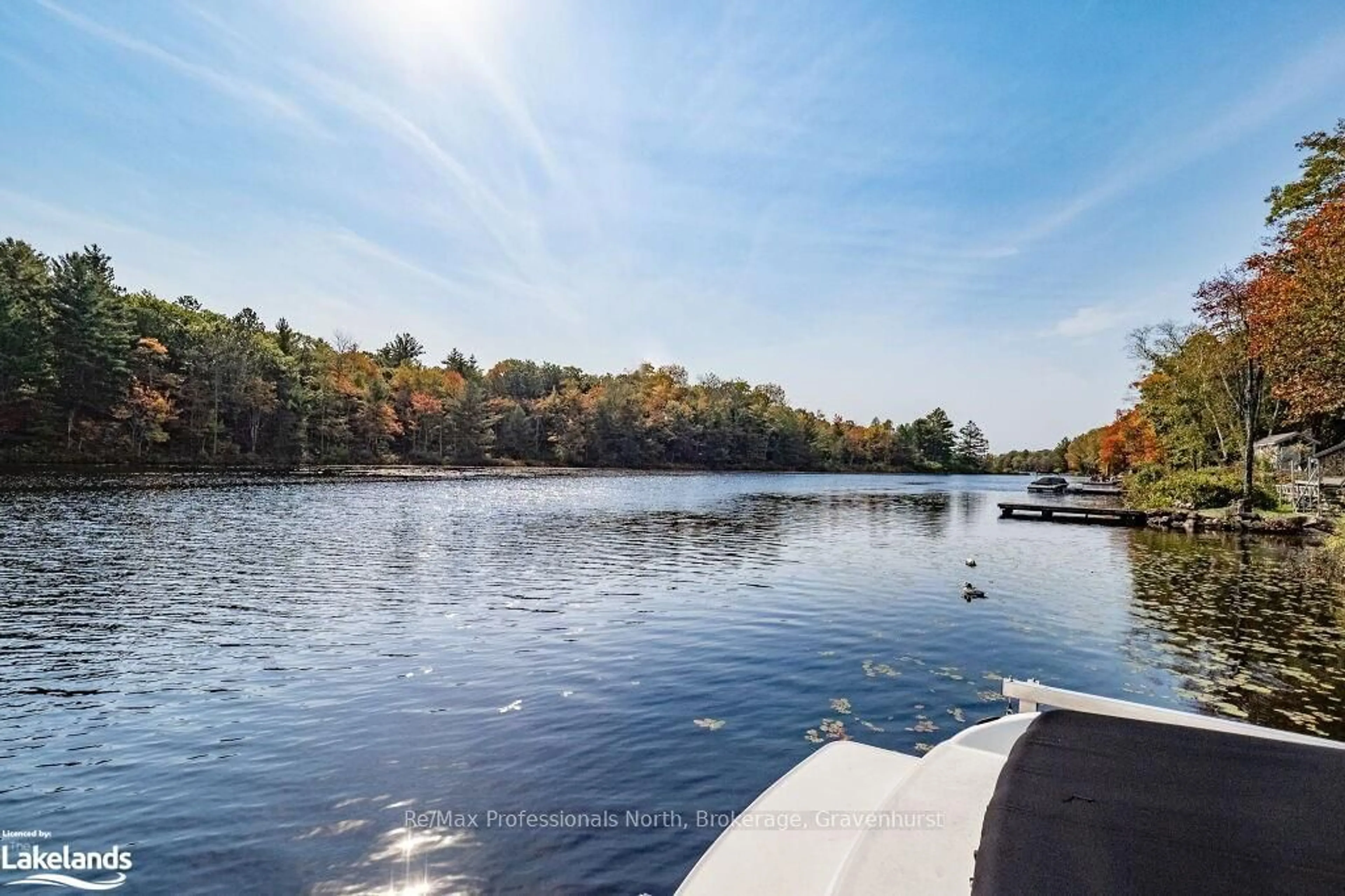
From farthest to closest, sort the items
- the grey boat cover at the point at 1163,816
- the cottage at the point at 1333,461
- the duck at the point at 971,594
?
the cottage at the point at 1333,461 → the duck at the point at 971,594 → the grey boat cover at the point at 1163,816

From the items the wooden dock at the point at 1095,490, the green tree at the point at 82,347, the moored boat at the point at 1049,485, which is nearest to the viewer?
the green tree at the point at 82,347

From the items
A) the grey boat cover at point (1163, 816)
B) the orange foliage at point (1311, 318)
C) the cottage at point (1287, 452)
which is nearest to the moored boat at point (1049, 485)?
the cottage at point (1287, 452)

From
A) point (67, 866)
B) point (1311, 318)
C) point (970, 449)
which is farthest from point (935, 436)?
point (67, 866)

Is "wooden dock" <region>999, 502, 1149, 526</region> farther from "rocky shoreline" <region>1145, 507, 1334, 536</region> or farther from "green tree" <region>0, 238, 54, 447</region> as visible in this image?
"green tree" <region>0, 238, 54, 447</region>

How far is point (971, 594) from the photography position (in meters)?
17.9

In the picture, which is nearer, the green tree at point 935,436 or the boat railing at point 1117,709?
the boat railing at point 1117,709

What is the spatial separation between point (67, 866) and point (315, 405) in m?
87.4

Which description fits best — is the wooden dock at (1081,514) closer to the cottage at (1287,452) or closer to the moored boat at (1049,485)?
the cottage at (1287,452)

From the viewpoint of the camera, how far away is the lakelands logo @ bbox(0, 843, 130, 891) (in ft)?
18.6

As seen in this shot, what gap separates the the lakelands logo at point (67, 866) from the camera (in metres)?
5.67

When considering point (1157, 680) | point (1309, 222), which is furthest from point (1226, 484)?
point (1157, 680)

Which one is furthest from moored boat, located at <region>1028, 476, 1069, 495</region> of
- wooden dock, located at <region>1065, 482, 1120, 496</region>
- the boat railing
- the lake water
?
the boat railing

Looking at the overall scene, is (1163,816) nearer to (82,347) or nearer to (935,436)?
(82,347)

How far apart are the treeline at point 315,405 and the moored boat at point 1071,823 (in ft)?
243
